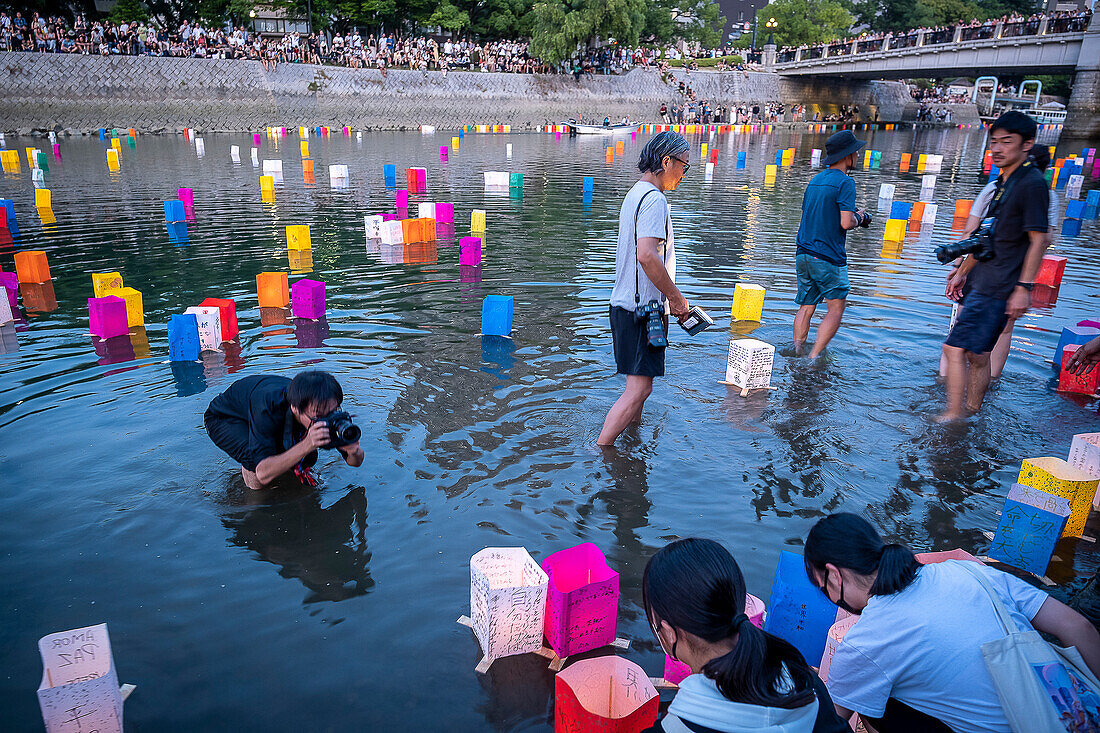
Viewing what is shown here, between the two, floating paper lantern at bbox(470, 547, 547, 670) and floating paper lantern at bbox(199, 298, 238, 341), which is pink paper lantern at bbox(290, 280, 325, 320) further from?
floating paper lantern at bbox(470, 547, 547, 670)

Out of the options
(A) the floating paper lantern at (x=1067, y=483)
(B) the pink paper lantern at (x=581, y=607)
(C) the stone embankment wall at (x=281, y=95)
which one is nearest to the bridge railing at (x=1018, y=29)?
(C) the stone embankment wall at (x=281, y=95)

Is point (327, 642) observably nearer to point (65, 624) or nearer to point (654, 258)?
point (65, 624)

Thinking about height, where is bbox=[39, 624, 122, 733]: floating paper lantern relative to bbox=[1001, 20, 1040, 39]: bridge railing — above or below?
below

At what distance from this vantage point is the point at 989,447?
5.32m

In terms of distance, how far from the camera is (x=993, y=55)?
42312mm

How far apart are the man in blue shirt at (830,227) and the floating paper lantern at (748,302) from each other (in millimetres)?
1204

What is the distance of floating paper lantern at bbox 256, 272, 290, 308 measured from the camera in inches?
324

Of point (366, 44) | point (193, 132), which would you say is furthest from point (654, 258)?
point (366, 44)

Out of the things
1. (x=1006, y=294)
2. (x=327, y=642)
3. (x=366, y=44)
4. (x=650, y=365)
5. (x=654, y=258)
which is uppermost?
(x=366, y=44)

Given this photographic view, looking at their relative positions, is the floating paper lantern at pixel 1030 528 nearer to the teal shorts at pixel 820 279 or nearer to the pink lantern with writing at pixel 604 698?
the pink lantern with writing at pixel 604 698

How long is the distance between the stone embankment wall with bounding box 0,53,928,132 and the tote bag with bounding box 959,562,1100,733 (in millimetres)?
37488

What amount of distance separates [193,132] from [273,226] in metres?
25.3

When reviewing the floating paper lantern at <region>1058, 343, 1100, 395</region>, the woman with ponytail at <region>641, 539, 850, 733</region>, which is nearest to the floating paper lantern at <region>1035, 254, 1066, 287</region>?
the floating paper lantern at <region>1058, 343, 1100, 395</region>

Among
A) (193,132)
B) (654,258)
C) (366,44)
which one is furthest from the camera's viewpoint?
(366,44)
